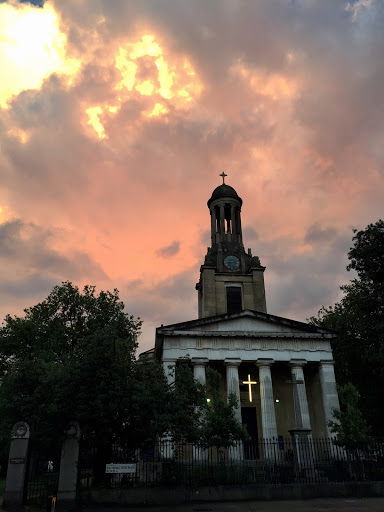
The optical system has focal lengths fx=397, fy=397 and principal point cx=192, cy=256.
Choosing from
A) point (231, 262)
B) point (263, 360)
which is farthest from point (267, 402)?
point (231, 262)

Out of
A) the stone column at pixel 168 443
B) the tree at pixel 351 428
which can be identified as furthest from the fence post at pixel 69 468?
the tree at pixel 351 428

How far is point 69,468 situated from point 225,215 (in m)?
37.3

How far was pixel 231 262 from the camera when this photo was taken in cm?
4400

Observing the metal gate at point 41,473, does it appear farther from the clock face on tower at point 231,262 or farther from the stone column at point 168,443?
the clock face on tower at point 231,262

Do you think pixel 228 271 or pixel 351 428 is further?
pixel 228 271

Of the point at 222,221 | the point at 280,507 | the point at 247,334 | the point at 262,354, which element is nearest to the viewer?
the point at 280,507

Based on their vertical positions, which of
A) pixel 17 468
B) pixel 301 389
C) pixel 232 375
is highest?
pixel 232 375

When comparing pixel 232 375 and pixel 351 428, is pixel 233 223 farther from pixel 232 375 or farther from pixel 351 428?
pixel 351 428

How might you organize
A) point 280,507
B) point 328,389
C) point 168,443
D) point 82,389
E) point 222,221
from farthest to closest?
point 222,221 → point 328,389 → point 168,443 → point 82,389 → point 280,507

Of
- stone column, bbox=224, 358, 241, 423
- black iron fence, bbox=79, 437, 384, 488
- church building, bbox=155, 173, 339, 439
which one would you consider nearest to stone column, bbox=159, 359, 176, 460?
church building, bbox=155, 173, 339, 439

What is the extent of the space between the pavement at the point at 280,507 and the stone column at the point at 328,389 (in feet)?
48.1

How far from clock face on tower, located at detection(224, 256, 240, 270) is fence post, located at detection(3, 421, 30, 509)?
3048 centimetres

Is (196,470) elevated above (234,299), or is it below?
below

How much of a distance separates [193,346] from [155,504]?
646 inches
